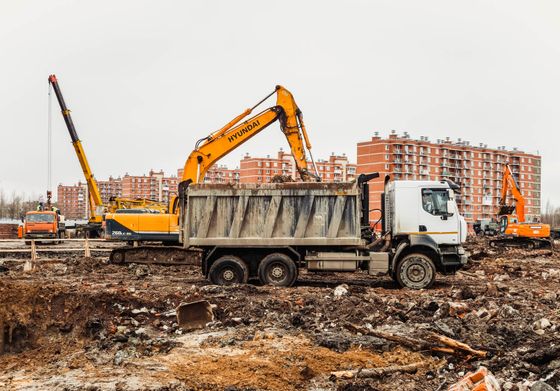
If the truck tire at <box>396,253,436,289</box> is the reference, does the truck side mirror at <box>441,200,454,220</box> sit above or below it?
above

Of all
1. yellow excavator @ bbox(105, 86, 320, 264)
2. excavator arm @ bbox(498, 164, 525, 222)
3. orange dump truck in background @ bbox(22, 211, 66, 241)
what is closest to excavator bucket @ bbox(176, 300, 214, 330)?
yellow excavator @ bbox(105, 86, 320, 264)

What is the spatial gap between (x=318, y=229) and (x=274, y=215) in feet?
A: 3.74

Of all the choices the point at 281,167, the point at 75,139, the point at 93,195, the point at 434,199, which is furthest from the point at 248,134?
the point at 281,167

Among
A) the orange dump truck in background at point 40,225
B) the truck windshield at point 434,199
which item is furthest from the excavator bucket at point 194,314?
the orange dump truck in background at point 40,225

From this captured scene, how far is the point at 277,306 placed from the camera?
1134 centimetres

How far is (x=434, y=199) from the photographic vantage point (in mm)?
14406

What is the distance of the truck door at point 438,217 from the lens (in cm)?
1432

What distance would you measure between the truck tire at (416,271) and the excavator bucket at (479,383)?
765cm

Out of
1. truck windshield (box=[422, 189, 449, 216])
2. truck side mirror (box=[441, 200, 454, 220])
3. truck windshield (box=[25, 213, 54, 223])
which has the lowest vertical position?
truck windshield (box=[25, 213, 54, 223])

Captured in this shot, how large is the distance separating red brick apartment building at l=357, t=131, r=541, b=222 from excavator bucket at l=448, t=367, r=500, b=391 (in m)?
85.1

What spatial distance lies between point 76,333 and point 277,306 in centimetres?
374

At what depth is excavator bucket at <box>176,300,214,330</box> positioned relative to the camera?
10180mm

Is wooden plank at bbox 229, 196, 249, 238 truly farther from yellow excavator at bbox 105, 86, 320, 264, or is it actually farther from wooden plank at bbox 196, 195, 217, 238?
yellow excavator at bbox 105, 86, 320, 264

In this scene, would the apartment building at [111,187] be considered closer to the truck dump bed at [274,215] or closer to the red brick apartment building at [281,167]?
the red brick apartment building at [281,167]
